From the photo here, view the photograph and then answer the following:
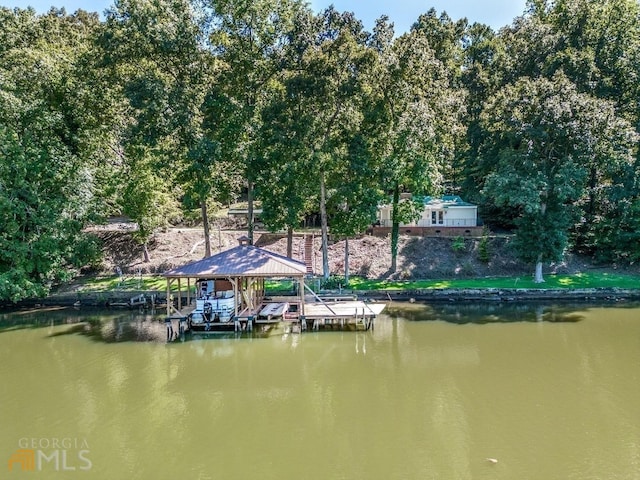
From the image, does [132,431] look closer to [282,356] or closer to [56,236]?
[282,356]

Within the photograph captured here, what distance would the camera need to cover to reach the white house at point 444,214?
3516 cm

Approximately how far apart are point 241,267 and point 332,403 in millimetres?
9505

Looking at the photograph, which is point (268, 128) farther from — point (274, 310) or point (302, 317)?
point (302, 317)

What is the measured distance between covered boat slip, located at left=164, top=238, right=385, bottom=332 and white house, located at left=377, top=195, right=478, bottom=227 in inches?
562

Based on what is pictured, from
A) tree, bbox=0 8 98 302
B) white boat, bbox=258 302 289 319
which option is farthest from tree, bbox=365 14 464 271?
tree, bbox=0 8 98 302

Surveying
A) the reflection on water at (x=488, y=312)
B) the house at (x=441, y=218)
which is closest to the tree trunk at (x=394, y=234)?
the house at (x=441, y=218)

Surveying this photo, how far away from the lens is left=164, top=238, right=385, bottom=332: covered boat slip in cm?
2097

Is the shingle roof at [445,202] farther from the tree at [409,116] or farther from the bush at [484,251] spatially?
the tree at [409,116]

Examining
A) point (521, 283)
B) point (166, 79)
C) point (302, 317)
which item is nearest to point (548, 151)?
point (521, 283)

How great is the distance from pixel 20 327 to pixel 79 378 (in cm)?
968

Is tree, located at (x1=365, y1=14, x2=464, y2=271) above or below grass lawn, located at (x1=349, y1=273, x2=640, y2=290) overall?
above

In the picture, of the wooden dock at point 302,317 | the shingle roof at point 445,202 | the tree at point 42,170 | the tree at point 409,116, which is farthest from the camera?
the shingle roof at point 445,202

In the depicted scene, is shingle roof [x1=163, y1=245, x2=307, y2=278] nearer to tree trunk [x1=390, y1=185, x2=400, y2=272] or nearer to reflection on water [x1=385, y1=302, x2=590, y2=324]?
reflection on water [x1=385, y1=302, x2=590, y2=324]

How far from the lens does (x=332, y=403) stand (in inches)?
518
